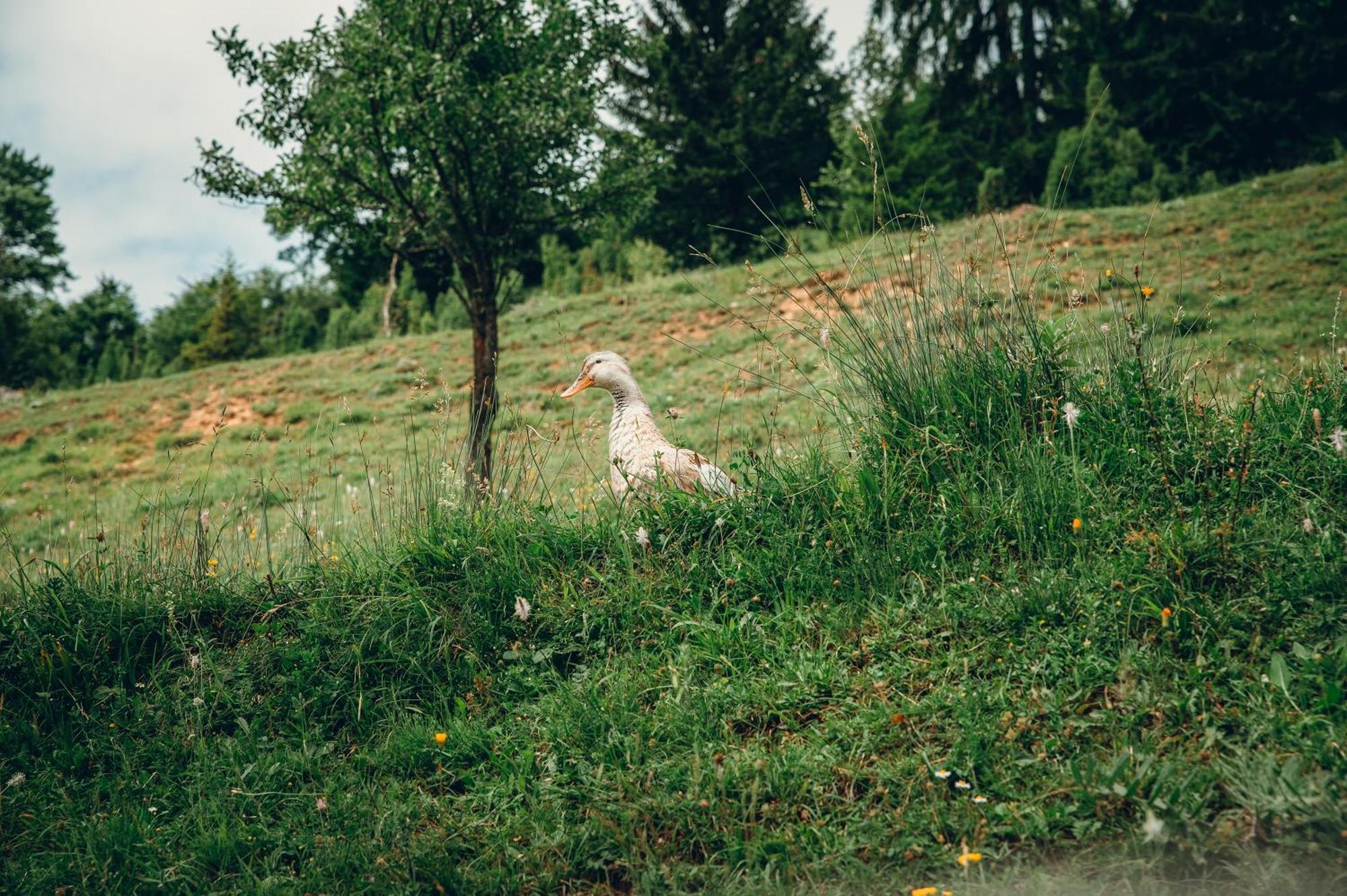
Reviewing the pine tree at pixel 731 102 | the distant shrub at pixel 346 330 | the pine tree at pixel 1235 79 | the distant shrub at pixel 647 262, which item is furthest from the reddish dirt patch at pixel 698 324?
the distant shrub at pixel 346 330

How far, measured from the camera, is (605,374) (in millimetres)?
4594

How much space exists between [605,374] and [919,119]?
25.4 m

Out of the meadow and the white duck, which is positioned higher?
the white duck

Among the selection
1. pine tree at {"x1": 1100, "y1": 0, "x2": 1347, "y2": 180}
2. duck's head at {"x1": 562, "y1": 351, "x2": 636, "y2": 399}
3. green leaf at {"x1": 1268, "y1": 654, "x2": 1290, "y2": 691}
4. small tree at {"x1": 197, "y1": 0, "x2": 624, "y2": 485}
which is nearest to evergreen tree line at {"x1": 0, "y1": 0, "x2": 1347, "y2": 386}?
pine tree at {"x1": 1100, "y1": 0, "x2": 1347, "y2": 180}

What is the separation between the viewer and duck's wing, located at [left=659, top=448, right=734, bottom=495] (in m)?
3.98

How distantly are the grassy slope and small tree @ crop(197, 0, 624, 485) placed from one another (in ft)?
6.02

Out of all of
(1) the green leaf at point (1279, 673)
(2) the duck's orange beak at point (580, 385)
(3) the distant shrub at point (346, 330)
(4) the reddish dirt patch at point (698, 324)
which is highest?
(3) the distant shrub at point (346, 330)

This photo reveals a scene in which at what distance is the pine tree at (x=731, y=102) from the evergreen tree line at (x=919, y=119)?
69 millimetres

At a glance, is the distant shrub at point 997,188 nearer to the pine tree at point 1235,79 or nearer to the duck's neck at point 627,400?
the pine tree at point 1235,79

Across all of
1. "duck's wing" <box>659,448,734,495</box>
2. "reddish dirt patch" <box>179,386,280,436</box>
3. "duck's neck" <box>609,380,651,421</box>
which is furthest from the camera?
"reddish dirt patch" <box>179,386,280,436</box>

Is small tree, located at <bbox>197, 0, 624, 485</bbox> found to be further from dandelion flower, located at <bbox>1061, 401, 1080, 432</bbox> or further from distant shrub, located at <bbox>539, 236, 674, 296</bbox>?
distant shrub, located at <bbox>539, 236, 674, 296</bbox>

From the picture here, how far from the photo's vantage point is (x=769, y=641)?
318cm

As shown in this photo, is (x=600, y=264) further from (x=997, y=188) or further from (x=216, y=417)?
(x=216, y=417)

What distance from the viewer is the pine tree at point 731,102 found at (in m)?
26.5
